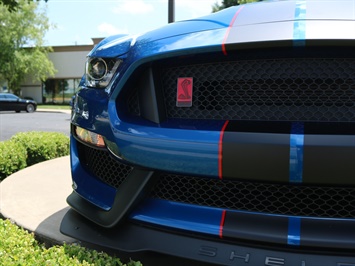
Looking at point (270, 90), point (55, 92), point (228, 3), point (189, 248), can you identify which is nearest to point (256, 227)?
point (189, 248)

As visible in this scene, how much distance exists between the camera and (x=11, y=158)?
4352mm

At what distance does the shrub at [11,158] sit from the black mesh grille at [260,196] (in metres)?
3.10

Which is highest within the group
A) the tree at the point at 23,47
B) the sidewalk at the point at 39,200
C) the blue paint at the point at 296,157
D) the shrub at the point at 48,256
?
the tree at the point at 23,47

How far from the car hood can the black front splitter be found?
2.62 ft

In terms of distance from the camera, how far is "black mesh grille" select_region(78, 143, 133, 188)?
1.81m

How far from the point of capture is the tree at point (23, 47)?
31875 mm

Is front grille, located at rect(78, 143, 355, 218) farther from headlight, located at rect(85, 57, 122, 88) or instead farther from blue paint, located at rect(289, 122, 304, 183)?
headlight, located at rect(85, 57, 122, 88)

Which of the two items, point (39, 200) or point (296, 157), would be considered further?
point (39, 200)

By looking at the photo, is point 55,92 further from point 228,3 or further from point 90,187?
point 90,187

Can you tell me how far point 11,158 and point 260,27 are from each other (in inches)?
145

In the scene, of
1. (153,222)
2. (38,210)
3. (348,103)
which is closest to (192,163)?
(153,222)

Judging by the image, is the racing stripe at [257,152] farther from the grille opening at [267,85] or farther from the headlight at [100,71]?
the headlight at [100,71]

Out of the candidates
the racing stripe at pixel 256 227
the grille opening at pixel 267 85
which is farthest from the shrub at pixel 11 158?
the racing stripe at pixel 256 227

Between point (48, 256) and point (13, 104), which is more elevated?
point (48, 256)
